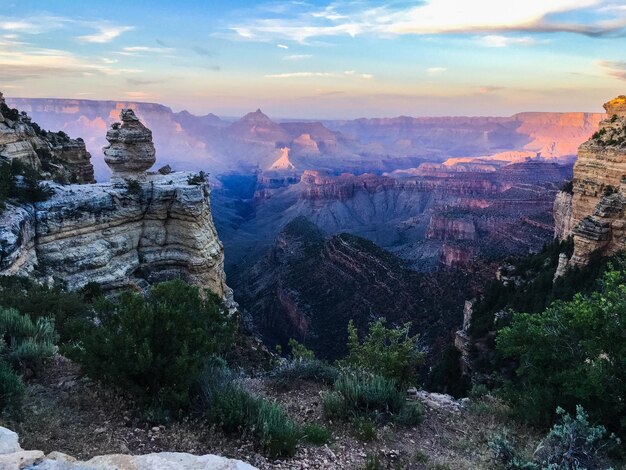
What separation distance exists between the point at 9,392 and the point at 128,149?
17881mm

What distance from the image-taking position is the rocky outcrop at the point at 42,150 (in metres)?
21.3

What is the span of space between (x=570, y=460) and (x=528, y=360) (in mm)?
2860

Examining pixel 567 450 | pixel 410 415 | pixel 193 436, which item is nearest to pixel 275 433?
pixel 193 436

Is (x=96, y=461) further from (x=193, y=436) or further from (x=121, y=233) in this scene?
(x=121, y=233)

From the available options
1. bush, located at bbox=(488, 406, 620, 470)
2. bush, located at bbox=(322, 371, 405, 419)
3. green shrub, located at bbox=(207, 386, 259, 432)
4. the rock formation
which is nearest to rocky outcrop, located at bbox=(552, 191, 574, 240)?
the rock formation

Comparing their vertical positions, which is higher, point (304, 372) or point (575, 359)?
point (575, 359)

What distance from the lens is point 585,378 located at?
700 centimetres

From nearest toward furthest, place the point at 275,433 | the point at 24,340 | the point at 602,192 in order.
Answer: the point at 275,433
the point at 24,340
the point at 602,192

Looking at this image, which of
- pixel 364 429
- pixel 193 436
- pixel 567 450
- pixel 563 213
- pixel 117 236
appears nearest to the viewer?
pixel 567 450

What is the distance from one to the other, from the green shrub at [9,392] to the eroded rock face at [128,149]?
675 inches

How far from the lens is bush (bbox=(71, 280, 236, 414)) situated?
639 centimetres

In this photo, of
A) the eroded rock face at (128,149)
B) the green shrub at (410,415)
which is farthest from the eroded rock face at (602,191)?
the eroded rock face at (128,149)

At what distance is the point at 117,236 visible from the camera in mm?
19156

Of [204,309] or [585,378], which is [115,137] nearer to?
[204,309]
